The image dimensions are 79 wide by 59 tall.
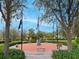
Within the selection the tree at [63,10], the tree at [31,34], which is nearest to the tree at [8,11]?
the tree at [63,10]

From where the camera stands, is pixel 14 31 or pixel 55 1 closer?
pixel 55 1

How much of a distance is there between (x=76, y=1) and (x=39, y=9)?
122 inches

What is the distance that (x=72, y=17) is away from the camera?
23.2m

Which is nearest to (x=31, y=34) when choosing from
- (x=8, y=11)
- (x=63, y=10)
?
(x=63, y=10)

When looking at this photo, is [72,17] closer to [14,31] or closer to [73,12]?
[73,12]

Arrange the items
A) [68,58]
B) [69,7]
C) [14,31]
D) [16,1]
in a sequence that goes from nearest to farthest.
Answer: [68,58] → [16,1] → [69,7] → [14,31]

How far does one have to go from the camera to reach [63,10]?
2348 centimetres

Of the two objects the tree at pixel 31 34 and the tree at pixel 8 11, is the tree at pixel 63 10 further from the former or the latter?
the tree at pixel 31 34

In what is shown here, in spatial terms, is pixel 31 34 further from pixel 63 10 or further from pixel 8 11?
pixel 8 11

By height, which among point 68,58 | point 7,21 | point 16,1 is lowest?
point 68,58

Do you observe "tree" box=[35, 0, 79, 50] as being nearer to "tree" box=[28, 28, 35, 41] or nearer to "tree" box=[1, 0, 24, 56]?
"tree" box=[1, 0, 24, 56]

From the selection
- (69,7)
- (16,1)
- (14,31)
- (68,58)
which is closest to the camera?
(68,58)

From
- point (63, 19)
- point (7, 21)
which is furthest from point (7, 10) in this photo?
point (63, 19)

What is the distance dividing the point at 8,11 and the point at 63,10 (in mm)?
6530
